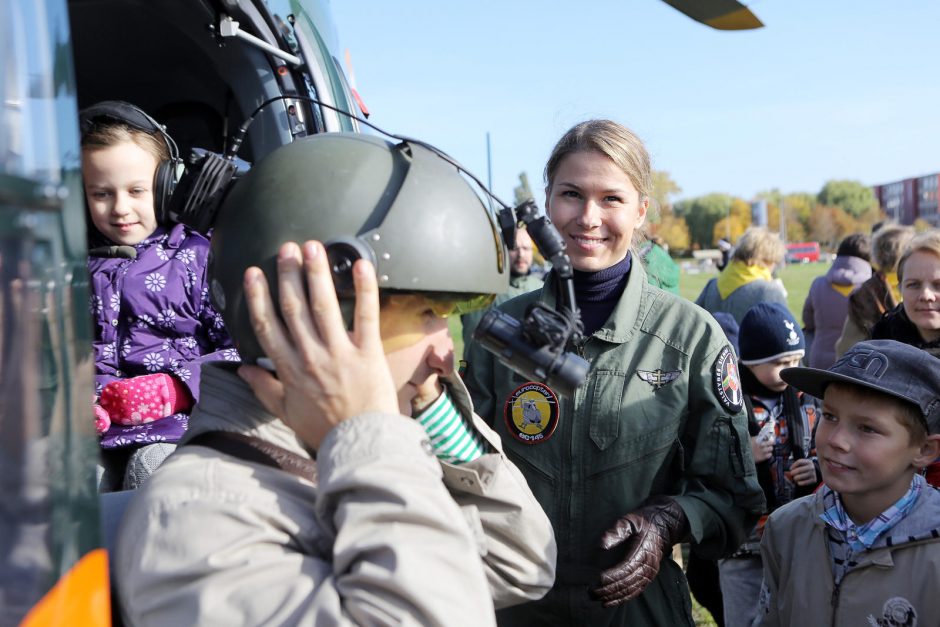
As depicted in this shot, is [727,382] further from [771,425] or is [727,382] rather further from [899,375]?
[771,425]

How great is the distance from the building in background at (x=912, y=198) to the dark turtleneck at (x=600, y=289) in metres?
128

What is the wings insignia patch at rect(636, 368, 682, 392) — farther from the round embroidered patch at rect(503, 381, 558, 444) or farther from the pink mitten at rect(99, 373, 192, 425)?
the pink mitten at rect(99, 373, 192, 425)

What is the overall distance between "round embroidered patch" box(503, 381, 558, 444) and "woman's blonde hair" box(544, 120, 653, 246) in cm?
69

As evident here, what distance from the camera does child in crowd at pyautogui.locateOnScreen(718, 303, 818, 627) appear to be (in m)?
3.16

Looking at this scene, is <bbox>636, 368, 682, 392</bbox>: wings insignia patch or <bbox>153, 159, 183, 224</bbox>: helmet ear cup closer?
<bbox>153, 159, 183, 224</bbox>: helmet ear cup

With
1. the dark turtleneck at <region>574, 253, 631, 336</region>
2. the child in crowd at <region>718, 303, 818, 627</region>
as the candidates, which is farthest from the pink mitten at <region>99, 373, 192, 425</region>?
the child in crowd at <region>718, 303, 818, 627</region>

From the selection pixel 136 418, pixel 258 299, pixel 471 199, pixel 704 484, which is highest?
pixel 471 199

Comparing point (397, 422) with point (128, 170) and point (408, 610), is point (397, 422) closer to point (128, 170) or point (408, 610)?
point (408, 610)

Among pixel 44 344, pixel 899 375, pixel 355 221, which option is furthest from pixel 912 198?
pixel 44 344

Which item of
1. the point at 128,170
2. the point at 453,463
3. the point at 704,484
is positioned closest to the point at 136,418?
the point at 128,170

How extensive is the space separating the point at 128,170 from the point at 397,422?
5.24 ft

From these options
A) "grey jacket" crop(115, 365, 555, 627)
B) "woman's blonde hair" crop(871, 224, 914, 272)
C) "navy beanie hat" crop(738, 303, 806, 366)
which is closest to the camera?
"grey jacket" crop(115, 365, 555, 627)

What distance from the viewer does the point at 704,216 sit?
4464 inches

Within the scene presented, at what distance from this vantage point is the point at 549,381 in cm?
149
